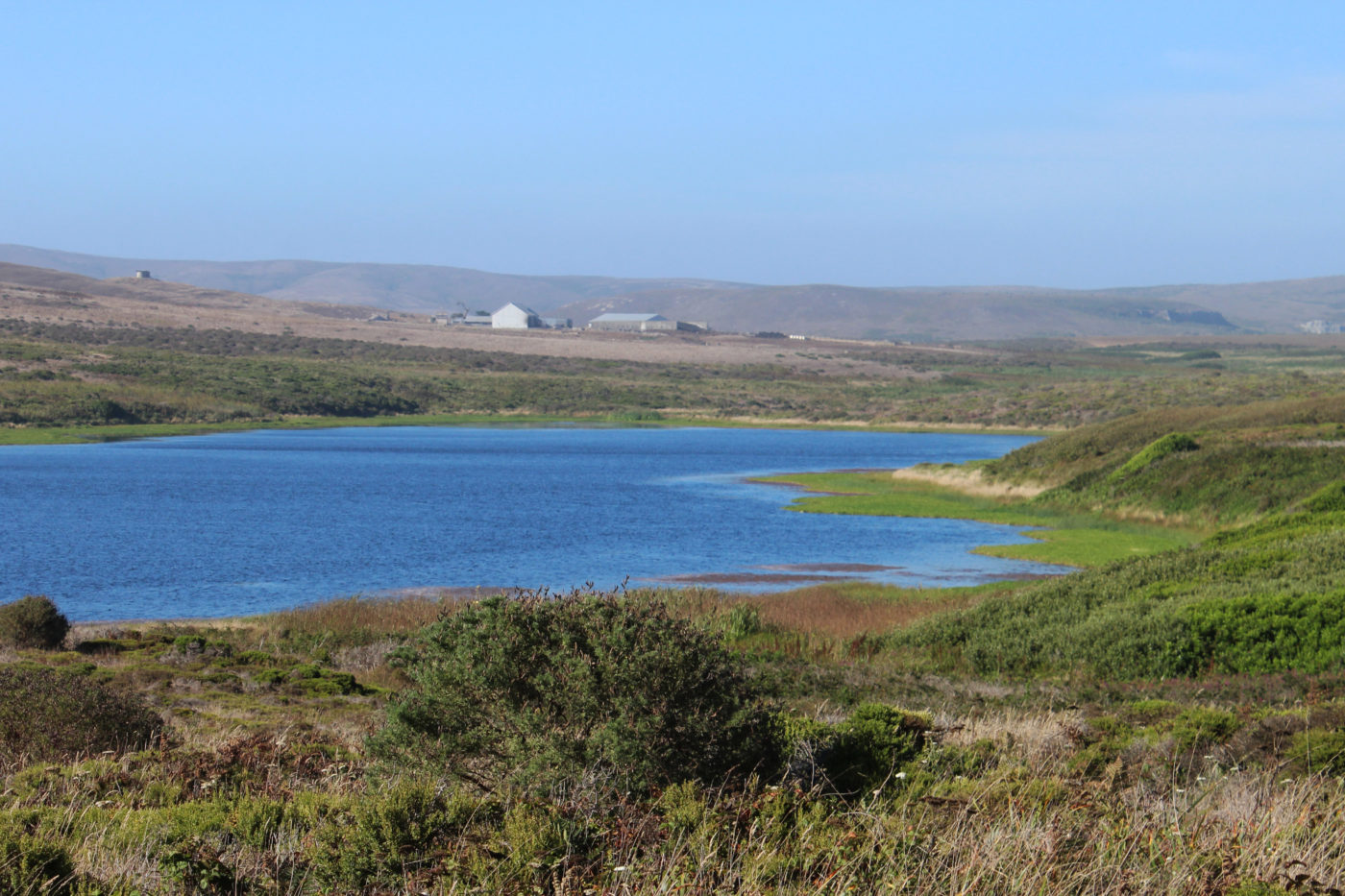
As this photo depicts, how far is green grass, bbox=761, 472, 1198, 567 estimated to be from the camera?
39500 mm

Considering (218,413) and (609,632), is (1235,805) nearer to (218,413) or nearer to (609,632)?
(609,632)

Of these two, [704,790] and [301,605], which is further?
[301,605]

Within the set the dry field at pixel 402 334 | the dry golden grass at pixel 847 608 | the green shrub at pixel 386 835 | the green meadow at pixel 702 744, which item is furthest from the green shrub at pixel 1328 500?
the dry field at pixel 402 334

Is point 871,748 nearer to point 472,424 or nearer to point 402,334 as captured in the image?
point 472,424

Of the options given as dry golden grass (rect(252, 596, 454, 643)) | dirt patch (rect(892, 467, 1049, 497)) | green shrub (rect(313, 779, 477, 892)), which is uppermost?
green shrub (rect(313, 779, 477, 892))

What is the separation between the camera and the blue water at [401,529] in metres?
→ 33.5

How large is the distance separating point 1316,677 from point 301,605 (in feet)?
68.6

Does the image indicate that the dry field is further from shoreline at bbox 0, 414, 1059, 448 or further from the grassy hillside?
shoreline at bbox 0, 414, 1059, 448

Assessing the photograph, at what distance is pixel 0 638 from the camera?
20.0m

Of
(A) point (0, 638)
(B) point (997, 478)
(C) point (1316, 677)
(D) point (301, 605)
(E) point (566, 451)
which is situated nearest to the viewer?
(C) point (1316, 677)

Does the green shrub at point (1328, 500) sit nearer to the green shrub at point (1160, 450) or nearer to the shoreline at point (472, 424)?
the green shrub at point (1160, 450)

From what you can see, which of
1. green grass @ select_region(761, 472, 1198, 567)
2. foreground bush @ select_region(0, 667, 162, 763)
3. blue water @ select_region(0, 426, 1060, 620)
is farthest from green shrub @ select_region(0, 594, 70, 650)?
green grass @ select_region(761, 472, 1198, 567)

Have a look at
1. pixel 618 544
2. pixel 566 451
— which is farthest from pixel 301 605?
pixel 566 451

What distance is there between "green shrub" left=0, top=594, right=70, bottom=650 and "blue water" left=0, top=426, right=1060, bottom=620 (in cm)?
787
